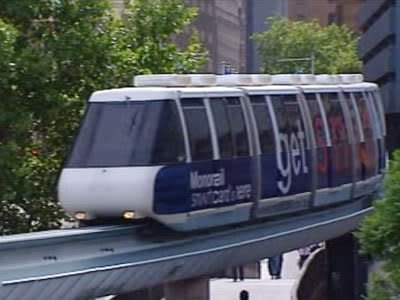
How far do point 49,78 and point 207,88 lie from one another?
21.3ft

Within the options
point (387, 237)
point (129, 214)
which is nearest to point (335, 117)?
point (129, 214)

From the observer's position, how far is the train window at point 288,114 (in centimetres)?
2481

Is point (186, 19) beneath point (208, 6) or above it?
beneath

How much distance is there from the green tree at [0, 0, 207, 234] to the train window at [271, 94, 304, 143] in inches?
175

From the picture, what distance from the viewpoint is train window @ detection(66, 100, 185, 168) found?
20750 millimetres


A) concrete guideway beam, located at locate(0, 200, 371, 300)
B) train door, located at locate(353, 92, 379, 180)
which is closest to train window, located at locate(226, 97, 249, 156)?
concrete guideway beam, located at locate(0, 200, 371, 300)

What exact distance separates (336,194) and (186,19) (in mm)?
4941

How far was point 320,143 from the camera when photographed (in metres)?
26.3

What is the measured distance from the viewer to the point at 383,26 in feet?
218

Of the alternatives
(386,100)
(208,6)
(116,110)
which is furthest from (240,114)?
(208,6)

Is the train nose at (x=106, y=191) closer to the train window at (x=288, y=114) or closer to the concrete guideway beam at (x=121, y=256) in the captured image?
the concrete guideway beam at (x=121, y=256)

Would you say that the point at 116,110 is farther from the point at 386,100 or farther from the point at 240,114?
the point at 386,100

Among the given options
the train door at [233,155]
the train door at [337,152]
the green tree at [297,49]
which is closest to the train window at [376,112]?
the train door at [337,152]

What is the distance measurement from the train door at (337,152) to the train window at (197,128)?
5191 millimetres
